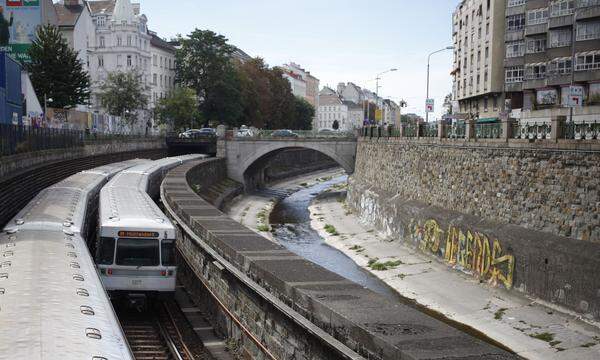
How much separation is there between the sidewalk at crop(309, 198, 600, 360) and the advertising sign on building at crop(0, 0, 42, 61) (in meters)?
27.5

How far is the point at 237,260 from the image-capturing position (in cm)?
1942

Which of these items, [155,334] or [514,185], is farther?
[514,185]

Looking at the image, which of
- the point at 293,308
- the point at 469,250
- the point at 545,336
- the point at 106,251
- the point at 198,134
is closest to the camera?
the point at 293,308

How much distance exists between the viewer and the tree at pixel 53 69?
199 ft

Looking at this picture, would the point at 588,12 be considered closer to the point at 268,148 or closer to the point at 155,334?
the point at 268,148

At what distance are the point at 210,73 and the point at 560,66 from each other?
58429 millimetres

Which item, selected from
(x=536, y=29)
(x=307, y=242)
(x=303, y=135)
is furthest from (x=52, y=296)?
(x=303, y=135)

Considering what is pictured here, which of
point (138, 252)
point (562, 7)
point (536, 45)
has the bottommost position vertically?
point (138, 252)

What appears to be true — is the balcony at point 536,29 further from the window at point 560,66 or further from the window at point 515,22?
the window at point 560,66

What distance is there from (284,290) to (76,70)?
53.9 meters

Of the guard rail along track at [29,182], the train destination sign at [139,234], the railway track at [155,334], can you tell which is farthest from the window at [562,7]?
the train destination sign at [139,234]

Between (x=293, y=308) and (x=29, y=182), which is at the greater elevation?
(x=29, y=182)

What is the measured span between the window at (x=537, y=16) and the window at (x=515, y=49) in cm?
247

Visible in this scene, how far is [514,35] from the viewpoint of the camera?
214ft
